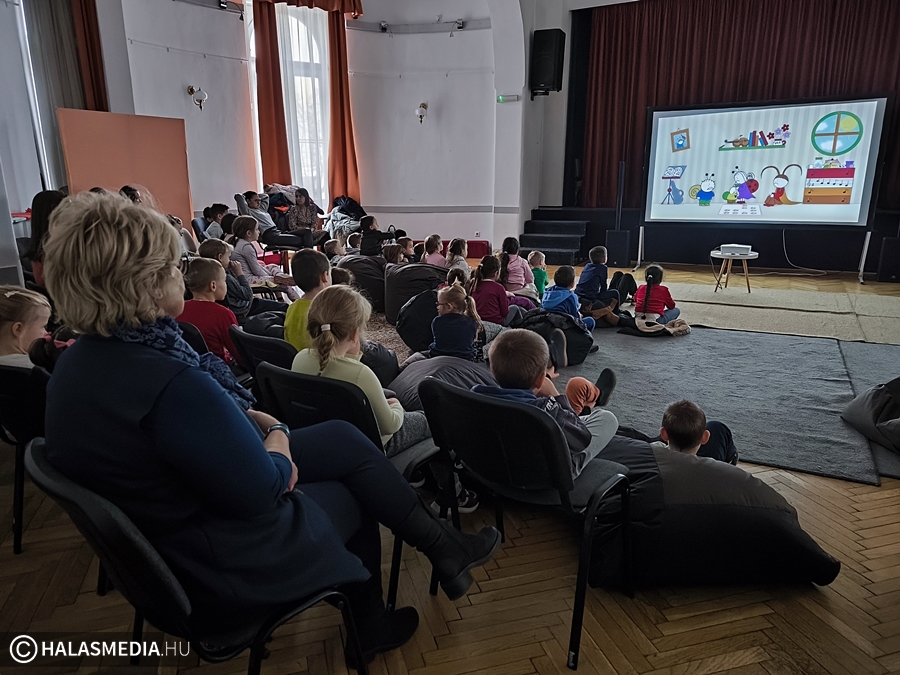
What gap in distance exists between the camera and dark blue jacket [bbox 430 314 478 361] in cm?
276

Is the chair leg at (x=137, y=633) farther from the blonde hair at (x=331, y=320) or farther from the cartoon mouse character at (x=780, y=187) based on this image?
the cartoon mouse character at (x=780, y=187)

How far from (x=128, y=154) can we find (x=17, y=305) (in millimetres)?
5528

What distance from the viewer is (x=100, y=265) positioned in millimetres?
913

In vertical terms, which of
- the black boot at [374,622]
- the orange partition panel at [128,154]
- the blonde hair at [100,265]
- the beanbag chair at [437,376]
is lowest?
the black boot at [374,622]

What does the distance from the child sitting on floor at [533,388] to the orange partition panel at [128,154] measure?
6.10m

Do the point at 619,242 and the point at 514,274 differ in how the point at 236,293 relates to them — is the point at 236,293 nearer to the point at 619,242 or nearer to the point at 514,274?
the point at 514,274

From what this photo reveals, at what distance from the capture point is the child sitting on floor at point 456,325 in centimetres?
276

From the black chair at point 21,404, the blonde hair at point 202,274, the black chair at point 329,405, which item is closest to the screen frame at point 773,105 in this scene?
the blonde hair at point 202,274

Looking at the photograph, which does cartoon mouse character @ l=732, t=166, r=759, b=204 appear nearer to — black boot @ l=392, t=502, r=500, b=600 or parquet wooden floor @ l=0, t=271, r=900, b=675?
parquet wooden floor @ l=0, t=271, r=900, b=675

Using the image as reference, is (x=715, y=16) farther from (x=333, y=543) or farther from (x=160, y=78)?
(x=333, y=543)

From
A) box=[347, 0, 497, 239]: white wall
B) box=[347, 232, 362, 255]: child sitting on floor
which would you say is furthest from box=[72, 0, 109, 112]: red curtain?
box=[347, 0, 497, 239]: white wall

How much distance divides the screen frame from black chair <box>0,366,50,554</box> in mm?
7912

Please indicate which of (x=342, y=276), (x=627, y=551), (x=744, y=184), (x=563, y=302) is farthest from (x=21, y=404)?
(x=744, y=184)

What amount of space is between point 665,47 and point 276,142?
5.89 metres
